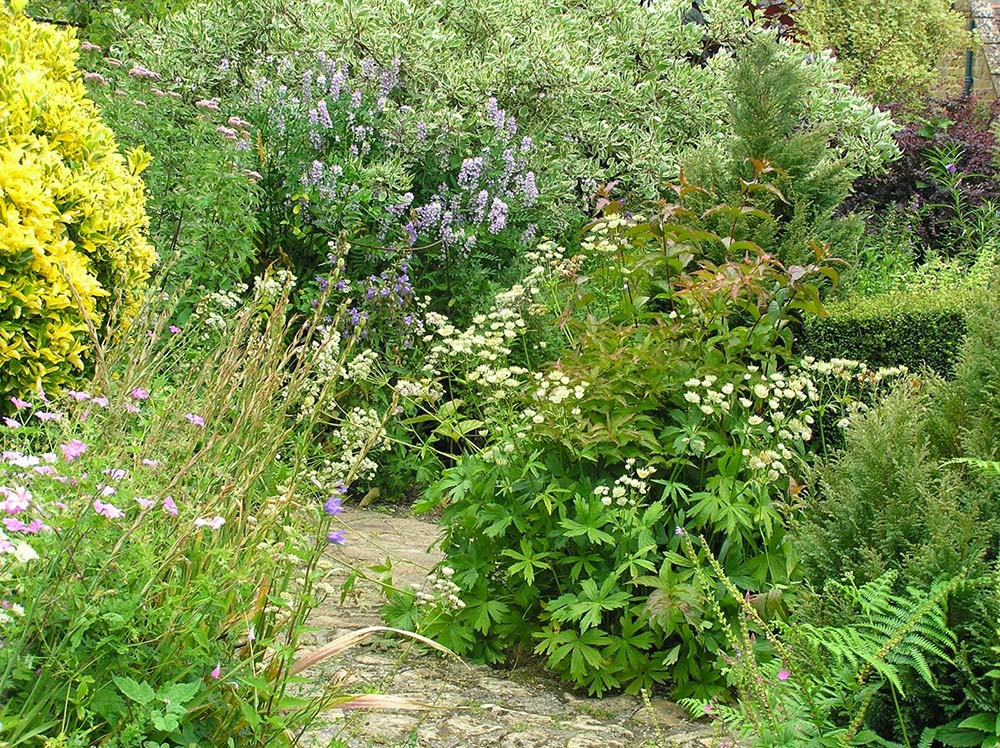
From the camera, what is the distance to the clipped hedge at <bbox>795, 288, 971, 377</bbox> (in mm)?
4891

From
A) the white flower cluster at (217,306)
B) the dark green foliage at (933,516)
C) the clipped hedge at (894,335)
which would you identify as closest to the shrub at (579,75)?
the white flower cluster at (217,306)

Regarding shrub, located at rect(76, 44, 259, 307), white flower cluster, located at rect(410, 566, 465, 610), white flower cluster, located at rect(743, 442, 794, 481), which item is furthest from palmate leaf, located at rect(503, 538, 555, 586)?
shrub, located at rect(76, 44, 259, 307)

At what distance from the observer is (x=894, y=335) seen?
4914 mm

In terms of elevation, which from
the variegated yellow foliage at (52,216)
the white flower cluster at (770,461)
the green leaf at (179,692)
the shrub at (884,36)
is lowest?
the green leaf at (179,692)

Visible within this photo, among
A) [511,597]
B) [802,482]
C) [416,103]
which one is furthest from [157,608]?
[416,103]

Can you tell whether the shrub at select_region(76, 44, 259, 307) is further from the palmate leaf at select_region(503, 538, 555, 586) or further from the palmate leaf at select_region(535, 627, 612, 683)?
the palmate leaf at select_region(535, 627, 612, 683)

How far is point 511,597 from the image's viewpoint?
3938 mm

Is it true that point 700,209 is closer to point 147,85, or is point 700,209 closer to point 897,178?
point 147,85

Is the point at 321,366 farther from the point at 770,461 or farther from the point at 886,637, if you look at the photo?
the point at 886,637

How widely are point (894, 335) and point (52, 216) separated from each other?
11.7 ft

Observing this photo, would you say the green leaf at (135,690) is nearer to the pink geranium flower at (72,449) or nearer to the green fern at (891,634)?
the pink geranium flower at (72,449)

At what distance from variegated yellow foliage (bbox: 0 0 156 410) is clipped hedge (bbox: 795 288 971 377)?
2.96m

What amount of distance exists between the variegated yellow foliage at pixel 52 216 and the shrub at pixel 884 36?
1027 cm

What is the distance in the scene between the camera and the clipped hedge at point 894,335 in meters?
4.89
